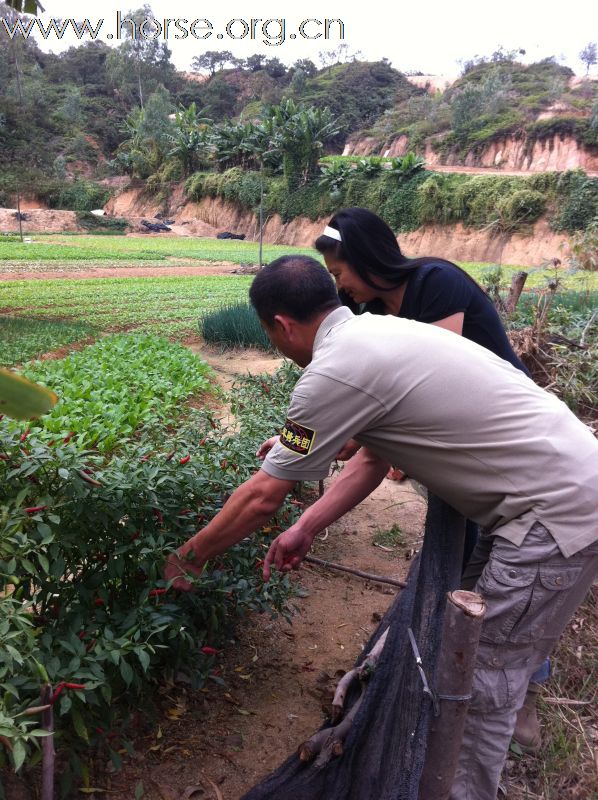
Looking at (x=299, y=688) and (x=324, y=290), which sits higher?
(x=324, y=290)

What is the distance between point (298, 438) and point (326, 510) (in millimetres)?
472

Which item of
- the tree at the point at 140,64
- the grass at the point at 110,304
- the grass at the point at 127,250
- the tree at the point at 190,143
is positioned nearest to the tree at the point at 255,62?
the tree at the point at 140,64

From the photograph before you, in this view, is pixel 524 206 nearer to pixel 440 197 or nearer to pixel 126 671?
pixel 440 197

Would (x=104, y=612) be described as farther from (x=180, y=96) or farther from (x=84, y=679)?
(x=180, y=96)

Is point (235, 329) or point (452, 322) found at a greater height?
point (452, 322)

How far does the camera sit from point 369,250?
7.23 ft

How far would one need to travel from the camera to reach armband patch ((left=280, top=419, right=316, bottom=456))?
5.20ft

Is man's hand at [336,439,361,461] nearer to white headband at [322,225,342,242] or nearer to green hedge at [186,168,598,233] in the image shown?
white headband at [322,225,342,242]

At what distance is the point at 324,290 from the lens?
176 cm

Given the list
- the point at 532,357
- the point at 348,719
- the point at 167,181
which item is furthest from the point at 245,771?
the point at 167,181

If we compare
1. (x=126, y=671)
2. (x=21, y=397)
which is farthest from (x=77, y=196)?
(x=21, y=397)

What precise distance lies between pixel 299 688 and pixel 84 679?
1005 millimetres

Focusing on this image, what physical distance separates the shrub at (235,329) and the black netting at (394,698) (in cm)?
675

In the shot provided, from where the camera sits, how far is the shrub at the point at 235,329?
8508 mm
